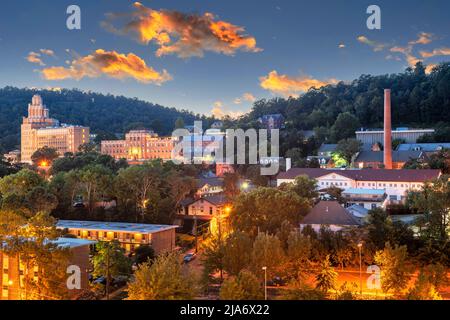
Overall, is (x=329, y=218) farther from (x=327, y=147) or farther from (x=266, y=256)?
(x=327, y=147)

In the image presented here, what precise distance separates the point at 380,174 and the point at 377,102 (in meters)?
41.3

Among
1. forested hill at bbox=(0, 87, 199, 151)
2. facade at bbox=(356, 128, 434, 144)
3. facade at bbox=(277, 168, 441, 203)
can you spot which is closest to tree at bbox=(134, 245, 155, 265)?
facade at bbox=(277, 168, 441, 203)

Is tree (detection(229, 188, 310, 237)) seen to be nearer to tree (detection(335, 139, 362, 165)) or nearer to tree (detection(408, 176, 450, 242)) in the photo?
tree (detection(408, 176, 450, 242))

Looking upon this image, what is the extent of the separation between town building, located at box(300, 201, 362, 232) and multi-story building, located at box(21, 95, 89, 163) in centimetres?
7506

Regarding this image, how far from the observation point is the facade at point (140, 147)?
290 feet

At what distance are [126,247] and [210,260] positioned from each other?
34.5 ft

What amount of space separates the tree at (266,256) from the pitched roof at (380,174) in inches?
943

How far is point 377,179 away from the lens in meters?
44.4

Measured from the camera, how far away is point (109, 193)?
40.0m

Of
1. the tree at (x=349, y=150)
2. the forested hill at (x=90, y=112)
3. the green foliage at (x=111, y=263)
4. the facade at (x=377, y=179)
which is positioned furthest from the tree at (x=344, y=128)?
the green foliage at (x=111, y=263)

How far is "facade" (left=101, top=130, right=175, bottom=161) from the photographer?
88375 millimetres

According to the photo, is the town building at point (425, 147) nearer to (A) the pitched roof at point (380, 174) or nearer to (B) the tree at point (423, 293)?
(A) the pitched roof at point (380, 174)
